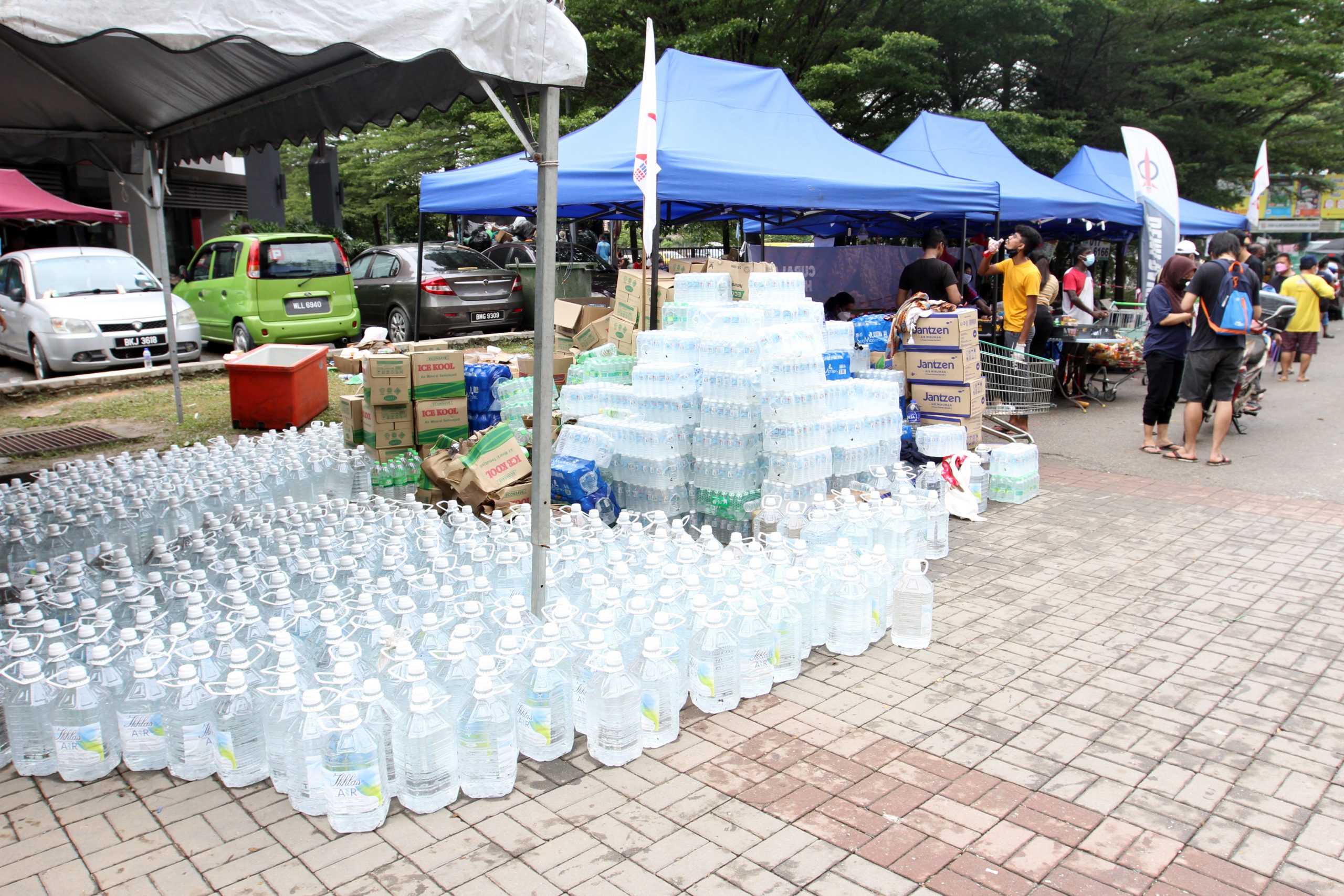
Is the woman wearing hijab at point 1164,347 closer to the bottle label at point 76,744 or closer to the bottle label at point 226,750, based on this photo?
the bottle label at point 226,750

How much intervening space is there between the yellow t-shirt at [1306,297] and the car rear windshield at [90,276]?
16477 millimetres

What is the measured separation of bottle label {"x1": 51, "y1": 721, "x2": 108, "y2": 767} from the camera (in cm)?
320

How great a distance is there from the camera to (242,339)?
42.5 feet

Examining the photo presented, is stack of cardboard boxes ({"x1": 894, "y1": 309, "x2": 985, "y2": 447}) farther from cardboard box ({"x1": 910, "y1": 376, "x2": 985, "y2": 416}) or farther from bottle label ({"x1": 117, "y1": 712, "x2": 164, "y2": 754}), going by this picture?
bottle label ({"x1": 117, "y1": 712, "x2": 164, "y2": 754})

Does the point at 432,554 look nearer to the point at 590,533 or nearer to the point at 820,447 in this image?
the point at 590,533

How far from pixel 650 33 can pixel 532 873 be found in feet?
19.5

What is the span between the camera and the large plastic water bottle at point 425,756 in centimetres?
300

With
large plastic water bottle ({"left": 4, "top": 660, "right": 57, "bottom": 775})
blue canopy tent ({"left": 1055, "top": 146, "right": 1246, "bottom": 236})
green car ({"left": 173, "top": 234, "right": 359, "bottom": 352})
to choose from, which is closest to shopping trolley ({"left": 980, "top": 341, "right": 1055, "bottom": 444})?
large plastic water bottle ({"left": 4, "top": 660, "right": 57, "bottom": 775})

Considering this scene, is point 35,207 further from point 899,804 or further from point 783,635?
point 899,804

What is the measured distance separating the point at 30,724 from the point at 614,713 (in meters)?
2.21

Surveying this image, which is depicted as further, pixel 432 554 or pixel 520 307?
pixel 520 307

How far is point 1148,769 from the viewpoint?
333 cm

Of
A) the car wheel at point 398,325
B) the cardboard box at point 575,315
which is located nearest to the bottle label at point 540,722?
the cardboard box at point 575,315

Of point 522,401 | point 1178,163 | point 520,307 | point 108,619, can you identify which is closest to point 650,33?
point 522,401
